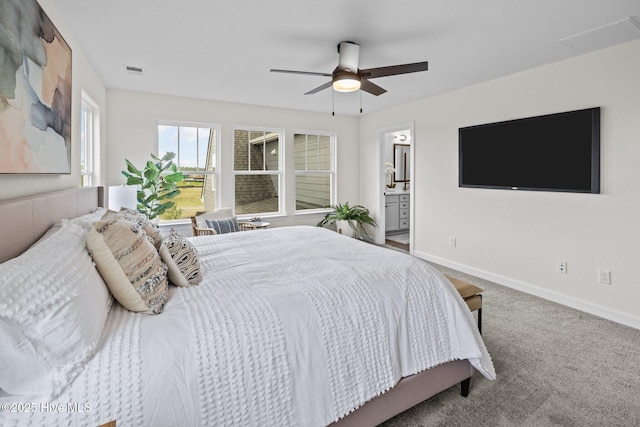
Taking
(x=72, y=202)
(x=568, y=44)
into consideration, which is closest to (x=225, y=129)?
(x=72, y=202)

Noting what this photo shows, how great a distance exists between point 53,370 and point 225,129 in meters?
4.47

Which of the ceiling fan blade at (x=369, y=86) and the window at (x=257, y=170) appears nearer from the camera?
the ceiling fan blade at (x=369, y=86)

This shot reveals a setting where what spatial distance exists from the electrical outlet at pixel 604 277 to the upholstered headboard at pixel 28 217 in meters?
4.30

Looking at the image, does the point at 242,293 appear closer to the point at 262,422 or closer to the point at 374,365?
the point at 262,422

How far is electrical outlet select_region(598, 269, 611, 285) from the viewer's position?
3.05 metres

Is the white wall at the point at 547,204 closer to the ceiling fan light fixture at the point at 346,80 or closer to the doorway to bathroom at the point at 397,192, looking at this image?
the doorway to bathroom at the point at 397,192

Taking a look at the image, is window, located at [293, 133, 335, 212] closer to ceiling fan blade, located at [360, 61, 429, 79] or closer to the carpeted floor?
ceiling fan blade, located at [360, 61, 429, 79]

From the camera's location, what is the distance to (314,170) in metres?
6.03

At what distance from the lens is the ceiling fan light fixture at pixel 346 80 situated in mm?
2730

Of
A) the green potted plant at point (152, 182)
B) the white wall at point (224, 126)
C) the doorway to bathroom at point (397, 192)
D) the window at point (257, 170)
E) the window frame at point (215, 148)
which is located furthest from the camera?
the doorway to bathroom at point (397, 192)

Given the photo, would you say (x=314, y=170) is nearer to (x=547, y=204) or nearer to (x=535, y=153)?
(x=535, y=153)

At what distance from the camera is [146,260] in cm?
147

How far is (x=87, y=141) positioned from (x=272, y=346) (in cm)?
357

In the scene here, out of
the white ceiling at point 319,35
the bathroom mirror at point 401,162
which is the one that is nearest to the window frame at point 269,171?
the white ceiling at point 319,35
